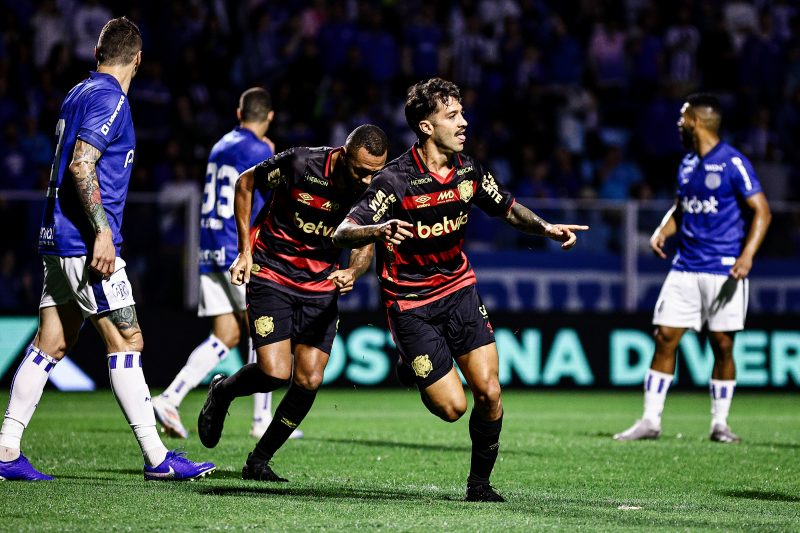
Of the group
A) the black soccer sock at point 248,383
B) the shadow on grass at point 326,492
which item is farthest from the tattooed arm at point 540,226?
the black soccer sock at point 248,383

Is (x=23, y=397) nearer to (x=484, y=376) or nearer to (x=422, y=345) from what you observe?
(x=422, y=345)

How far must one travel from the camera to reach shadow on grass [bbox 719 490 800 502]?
274 inches

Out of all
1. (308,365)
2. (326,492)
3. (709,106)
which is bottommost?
(326,492)

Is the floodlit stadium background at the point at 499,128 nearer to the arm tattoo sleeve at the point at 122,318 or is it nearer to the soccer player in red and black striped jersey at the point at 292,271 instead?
the soccer player in red and black striped jersey at the point at 292,271

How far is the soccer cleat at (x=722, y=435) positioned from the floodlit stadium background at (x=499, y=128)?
14.4 ft

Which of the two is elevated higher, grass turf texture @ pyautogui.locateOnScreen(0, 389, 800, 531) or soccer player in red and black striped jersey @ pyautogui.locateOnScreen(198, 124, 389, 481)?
soccer player in red and black striped jersey @ pyautogui.locateOnScreen(198, 124, 389, 481)

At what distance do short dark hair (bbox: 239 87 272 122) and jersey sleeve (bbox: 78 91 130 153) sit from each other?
2627 millimetres

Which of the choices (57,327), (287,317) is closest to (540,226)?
(287,317)

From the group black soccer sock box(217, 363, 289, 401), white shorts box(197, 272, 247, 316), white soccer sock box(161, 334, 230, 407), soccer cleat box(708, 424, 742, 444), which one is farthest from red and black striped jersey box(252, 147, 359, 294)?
soccer cleat box(708, 424, 742, 444)

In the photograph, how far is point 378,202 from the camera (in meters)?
6.60

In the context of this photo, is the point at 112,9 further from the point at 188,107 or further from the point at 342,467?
the point at 342,467

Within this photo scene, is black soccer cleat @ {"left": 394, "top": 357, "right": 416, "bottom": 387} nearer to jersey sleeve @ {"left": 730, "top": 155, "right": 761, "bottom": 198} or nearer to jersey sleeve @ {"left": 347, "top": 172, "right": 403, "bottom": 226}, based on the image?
jersey sleeve @ {"left": 347, "top": 172, "right": 403, "bottom": 226}

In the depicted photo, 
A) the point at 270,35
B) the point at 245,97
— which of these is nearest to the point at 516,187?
the point at 270,35

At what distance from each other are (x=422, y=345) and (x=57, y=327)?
6.99 ft
